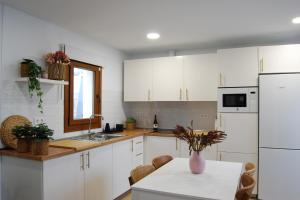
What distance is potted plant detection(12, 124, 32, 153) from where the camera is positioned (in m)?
2.13

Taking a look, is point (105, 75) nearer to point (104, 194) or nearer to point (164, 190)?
point (104, 194)

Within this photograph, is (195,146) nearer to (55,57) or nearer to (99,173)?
(99,173)

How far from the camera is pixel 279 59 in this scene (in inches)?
127

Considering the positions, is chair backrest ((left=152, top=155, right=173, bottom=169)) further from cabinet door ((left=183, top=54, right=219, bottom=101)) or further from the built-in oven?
cabinet door ((left=183, top=54, right=219, bottom=101))

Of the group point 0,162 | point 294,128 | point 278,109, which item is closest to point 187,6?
point 278,109

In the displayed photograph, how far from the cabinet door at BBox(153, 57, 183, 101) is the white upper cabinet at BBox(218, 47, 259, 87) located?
69 centimetres

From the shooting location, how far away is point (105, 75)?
385 centimetres

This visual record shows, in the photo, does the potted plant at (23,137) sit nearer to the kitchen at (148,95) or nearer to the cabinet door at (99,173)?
the kitchen at (148,95)

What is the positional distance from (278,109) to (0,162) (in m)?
3.23

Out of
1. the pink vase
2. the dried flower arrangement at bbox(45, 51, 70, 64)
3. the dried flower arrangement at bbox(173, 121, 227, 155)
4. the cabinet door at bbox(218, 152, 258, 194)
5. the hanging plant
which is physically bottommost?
the cabinet door at bbox(218, 152, 258, 194)

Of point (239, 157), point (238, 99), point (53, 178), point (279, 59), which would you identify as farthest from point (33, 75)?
point (279, 59)

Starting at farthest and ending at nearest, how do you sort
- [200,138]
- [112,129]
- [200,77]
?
[112,129], [200,77], [200,138]

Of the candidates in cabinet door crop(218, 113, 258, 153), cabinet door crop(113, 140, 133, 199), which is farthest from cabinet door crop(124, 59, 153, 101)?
cabinet door crop(218, 113, 258, 153)

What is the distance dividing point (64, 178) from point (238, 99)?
244cm
